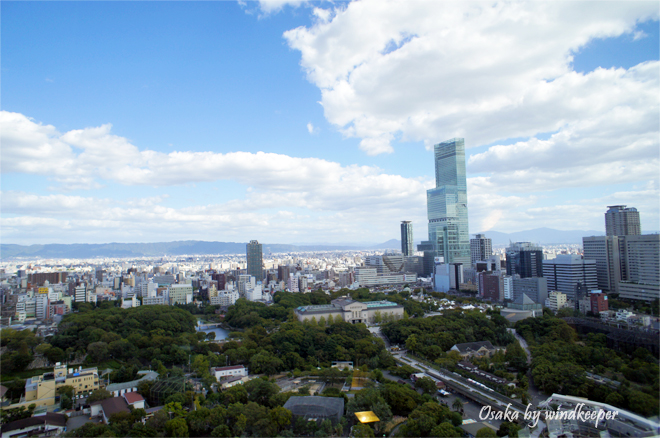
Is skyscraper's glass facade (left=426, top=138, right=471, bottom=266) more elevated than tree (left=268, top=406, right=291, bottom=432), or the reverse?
skyscraper's glass facade (left=426, top=138, right=471, bottom=266)

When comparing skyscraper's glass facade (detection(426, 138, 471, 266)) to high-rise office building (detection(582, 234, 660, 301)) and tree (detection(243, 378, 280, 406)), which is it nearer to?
high-rise office building (detection(582, 234, 660, 301))

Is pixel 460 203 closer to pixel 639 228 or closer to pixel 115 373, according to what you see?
pixel 639 228

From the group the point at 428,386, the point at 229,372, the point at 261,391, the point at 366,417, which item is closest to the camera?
the point at 366,417

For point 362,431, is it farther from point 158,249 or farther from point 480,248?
point 158,249

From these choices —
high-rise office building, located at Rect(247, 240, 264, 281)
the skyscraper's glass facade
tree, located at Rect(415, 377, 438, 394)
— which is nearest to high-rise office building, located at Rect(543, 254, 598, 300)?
tree, located at Rect(415, 377, 438, 394)

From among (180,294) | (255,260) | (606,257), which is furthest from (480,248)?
(180,294)

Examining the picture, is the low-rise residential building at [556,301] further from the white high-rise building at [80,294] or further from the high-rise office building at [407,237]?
the high-rise office building at [407,237]

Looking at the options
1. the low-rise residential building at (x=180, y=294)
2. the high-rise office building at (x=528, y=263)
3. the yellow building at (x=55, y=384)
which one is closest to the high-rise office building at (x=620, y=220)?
the high-rise office building at (x=528, y=263)
